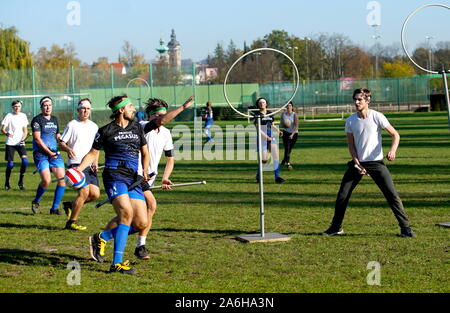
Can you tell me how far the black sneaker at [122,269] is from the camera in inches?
309

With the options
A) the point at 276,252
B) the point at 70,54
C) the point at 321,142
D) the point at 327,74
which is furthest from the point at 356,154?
the point at 70,54

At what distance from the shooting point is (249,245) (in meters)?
9.45

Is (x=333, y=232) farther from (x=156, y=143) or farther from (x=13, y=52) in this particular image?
(x=13, y=52)

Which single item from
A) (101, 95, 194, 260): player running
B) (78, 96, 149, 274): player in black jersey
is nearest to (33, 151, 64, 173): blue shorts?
(101, 95, 194, 260): player running

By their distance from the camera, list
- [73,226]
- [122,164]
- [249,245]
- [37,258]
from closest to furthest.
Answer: [122,164] < [37,258] < [249,245] < [73,226]

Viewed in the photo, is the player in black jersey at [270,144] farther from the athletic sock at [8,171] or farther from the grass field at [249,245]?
the athletic sock at [8,171]

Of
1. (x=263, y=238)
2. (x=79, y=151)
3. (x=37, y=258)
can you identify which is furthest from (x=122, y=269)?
(x=79, y=151)

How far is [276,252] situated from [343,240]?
1170 millimetres

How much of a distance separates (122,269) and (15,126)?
441 inches

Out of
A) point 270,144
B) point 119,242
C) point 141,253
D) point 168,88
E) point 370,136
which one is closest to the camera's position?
point 119,242

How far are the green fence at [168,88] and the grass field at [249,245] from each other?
25930mm

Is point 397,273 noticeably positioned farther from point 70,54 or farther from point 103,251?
point 70,54

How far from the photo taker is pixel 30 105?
1976 inches

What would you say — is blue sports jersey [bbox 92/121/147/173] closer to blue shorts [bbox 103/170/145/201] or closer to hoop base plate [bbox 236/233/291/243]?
blue shorts [bbox 103/170/145/201]
